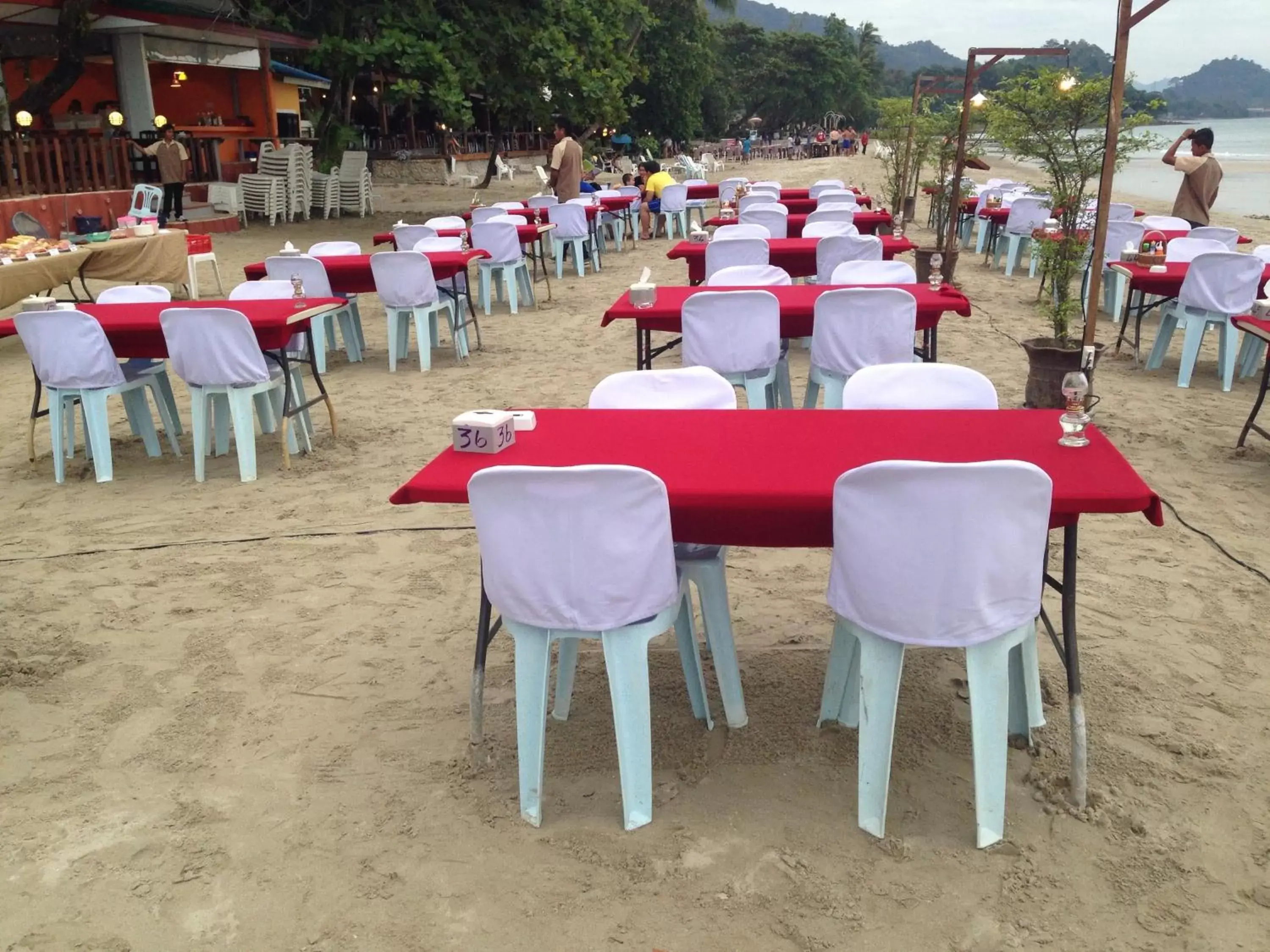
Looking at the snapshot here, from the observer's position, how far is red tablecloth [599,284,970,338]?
4801mm

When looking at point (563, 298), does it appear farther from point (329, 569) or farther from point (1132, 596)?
point (1132, 596)

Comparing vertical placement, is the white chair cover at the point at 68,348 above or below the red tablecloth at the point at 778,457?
below

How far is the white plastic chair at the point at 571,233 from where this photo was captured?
1079 cm

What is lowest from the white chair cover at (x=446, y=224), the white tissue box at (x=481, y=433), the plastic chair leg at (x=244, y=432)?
the plastic chair leg at (x=244, y=432)

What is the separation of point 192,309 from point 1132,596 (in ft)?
12.9

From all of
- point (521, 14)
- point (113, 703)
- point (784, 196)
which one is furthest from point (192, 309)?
point (521, 14)

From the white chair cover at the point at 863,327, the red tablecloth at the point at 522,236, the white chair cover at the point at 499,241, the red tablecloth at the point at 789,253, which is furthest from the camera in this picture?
the red tablecloth at the point at 522,236

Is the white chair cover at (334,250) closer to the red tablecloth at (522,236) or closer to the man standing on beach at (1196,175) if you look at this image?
the red tablecloth at (522,236)

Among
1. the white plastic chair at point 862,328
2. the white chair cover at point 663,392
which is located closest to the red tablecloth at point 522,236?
the white plastic chair at point 862,328

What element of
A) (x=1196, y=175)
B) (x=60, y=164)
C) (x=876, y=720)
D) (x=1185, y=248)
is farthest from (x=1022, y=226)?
(x=60, y=164)

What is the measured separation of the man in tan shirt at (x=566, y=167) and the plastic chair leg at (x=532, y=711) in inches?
395

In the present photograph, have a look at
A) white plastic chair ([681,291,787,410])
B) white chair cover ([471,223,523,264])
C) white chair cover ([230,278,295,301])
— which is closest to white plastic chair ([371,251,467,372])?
white chair cover ([230,278,295,301])

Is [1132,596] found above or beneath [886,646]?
beneath

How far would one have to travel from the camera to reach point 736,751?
264 centimetres
